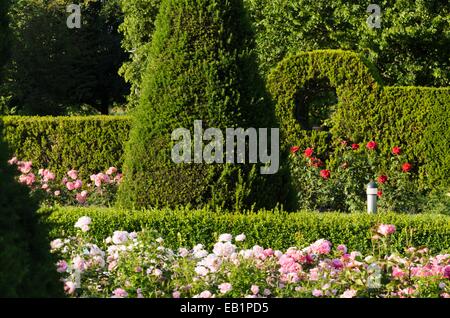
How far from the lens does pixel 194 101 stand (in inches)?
281

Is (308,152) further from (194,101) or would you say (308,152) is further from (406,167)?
(194,101)

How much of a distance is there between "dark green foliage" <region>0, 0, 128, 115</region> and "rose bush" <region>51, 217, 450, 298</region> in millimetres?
22411

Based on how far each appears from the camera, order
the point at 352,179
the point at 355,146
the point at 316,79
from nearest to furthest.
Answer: the point at 352,179 → the point at 355,146 → the point at 316,79

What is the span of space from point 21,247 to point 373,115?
945cm

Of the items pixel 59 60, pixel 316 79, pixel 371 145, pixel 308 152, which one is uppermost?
pixel 59 60

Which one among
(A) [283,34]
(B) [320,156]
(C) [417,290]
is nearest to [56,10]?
(A) [283,34]

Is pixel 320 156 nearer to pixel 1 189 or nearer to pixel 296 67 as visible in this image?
pixel 296 67

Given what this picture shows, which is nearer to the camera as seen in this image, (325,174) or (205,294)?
(205,294)

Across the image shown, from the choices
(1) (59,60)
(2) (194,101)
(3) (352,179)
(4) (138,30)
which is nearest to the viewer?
(2) (194,101)

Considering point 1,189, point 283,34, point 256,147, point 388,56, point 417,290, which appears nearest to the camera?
point 1,189

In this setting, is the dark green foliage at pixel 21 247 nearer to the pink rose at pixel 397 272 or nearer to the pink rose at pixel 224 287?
the pink rose at pixel 224 287

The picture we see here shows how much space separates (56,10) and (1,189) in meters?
28.6

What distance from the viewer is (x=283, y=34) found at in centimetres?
1972

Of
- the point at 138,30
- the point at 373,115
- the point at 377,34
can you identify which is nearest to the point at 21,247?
the point at 373,115
